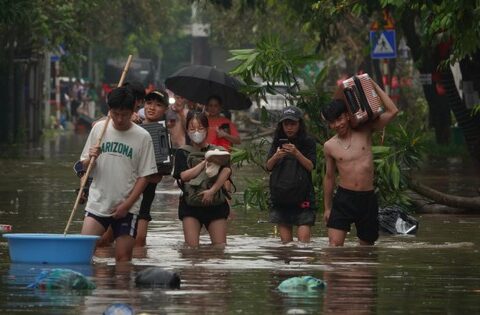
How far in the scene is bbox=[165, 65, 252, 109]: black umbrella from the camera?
1883 cm

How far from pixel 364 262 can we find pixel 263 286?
2262mm

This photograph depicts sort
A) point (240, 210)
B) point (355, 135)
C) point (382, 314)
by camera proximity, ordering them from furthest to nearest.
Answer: point (240, 210) < point (355, 135) < point (382, 314)

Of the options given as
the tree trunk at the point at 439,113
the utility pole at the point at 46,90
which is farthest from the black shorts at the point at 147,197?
the utility pole at the point at 46,90

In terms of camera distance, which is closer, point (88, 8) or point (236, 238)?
point (236, 238)

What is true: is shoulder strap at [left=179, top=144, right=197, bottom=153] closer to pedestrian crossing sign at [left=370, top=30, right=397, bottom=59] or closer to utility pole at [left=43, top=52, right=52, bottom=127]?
pedestrian crossing sign at [left=370, top=30, right=397, bottom=59]

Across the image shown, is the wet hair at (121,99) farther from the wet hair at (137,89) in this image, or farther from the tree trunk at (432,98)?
the tree trunk at (432,98)

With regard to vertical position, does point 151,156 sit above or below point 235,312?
above

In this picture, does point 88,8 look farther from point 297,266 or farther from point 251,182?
point 297,266

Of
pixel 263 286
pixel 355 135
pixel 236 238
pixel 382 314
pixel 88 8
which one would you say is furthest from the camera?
pixel 88 8

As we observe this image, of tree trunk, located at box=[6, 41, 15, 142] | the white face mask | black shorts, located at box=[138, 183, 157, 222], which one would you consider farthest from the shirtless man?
tree trunk, located at box=[6, 41, 15, 142]

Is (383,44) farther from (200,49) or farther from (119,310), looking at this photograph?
(200,49)

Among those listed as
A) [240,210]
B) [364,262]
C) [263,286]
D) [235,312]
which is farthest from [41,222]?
[235,312]

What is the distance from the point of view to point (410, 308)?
10812 millimetres

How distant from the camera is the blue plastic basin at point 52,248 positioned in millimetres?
12828
